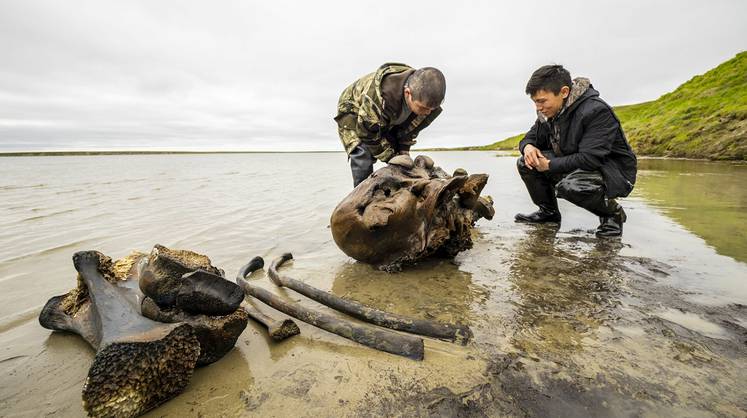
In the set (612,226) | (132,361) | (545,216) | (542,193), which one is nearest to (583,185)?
(612,226)

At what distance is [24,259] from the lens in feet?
11.0

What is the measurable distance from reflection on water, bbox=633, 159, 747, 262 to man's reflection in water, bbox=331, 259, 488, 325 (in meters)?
2.66

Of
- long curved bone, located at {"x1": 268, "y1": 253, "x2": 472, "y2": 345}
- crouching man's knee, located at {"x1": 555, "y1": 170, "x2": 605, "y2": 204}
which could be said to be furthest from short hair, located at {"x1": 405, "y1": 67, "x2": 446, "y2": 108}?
long curved bone, located at {"x1": 268, "y1": 253, "x2": 472, "y2": 345}

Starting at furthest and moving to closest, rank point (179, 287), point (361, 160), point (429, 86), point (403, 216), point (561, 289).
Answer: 1. point (361, 160)
2. point (429, 86)
3. point (403, 216)
4. point (561, 289)
5. point (179, 287)

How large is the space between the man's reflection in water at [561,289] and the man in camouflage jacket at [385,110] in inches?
76.5

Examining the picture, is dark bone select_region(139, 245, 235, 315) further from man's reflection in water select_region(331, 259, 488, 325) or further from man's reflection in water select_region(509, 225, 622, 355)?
man's reflection in water select_region(509, 225, 622, 355)

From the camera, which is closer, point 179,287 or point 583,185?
point 179,287

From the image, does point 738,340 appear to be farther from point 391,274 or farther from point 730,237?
point 730,237

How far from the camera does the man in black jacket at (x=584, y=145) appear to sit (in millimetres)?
3729

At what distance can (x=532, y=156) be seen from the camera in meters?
4.26

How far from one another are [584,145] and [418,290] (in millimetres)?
2839

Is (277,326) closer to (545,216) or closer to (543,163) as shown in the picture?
(543,163)

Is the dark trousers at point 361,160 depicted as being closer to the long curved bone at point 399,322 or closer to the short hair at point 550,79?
the short hair at point 550,79

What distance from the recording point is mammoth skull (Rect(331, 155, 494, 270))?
2.66 m
